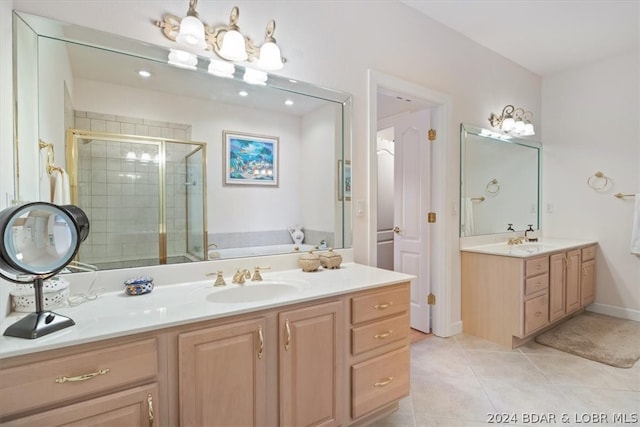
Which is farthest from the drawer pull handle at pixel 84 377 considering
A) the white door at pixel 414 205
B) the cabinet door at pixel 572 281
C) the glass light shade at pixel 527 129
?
the glass light shade at pixel 527 129

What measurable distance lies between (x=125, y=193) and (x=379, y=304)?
4.51 ft

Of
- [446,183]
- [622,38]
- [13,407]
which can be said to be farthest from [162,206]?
[622,38]

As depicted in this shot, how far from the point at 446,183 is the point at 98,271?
2.58 meters

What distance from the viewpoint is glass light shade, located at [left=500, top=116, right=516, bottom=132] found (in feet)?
10.9

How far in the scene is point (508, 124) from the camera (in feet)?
11.0

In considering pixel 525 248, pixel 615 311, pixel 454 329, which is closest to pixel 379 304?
pixel 454 329

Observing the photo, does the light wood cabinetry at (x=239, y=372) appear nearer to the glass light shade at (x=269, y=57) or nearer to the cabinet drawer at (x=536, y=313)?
the glass light shade at (x=269, y=57)

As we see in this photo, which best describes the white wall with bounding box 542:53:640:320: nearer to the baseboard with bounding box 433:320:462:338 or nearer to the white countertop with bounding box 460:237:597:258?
the white countertop with bounding box 460:237:597:258

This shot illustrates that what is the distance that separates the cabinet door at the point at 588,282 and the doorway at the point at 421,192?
1.67 metres

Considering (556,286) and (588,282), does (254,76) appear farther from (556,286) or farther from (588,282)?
(588,282)

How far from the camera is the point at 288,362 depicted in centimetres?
139

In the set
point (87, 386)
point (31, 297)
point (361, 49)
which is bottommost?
point (87, 386)

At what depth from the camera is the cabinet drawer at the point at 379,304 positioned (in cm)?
160

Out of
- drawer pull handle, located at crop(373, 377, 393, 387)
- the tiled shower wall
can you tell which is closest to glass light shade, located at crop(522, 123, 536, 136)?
drawer pull handle, located at crop(373, 377, 393, 387)
